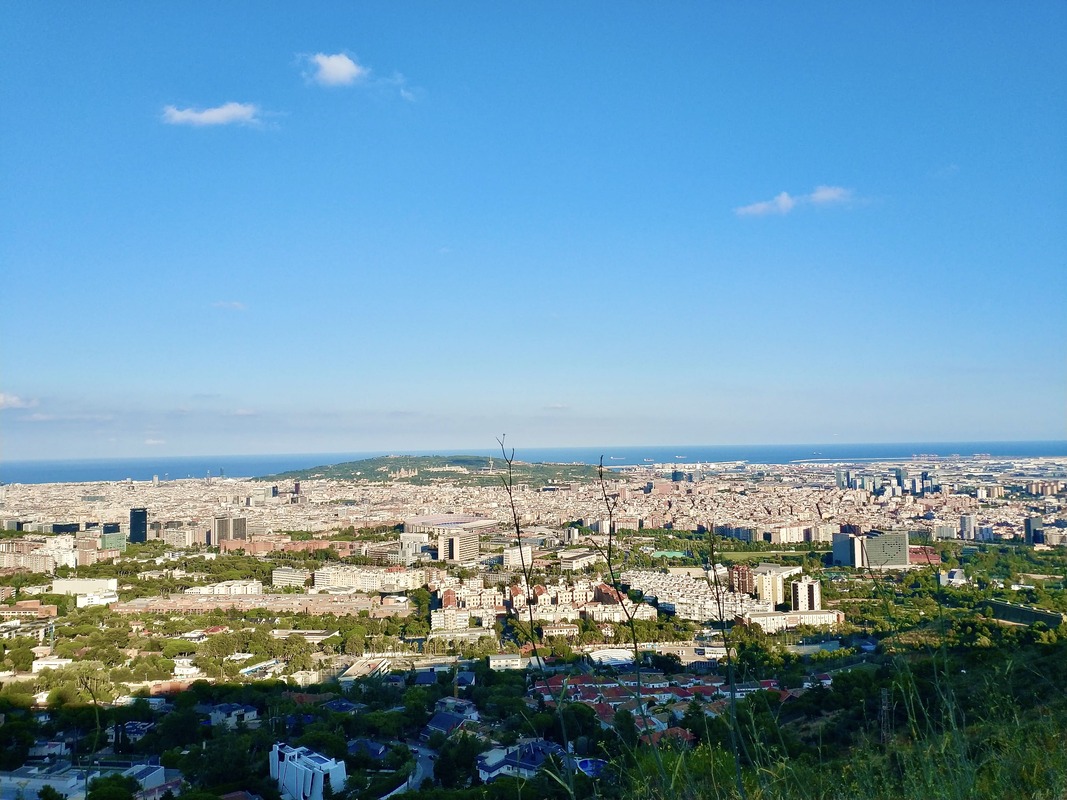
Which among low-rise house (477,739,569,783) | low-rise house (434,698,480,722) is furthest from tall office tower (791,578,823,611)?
low-rise house (477,739,569,783)

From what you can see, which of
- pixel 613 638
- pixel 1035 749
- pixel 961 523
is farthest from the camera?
pixel 961 523

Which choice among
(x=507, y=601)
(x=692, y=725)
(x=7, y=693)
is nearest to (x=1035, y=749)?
(x=692, y=725)

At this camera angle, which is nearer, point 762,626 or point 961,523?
point 762,626

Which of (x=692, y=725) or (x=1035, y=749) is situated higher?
(x=1035, y=749)

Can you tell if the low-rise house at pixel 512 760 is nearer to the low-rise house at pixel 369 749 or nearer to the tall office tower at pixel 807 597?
the low-rise house at pixel 369 749

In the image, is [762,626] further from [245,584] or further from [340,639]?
[245,584]

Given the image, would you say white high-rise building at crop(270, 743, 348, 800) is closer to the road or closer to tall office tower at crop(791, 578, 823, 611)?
the road

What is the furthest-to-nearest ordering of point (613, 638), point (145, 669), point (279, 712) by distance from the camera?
point (613, 638), point (145, 669), point (279, 712)

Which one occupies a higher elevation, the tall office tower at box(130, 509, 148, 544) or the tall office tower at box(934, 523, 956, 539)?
the tall office tower at box(934, 523, 956, 539)
